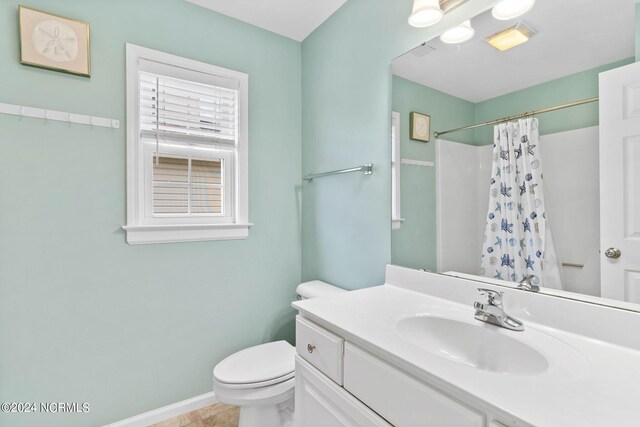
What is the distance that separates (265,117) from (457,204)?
1373 millimetres

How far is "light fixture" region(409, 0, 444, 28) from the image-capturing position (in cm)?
120

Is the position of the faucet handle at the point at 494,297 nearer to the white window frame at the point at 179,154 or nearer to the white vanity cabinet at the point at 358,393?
the white vanity cabinet at the point at 358,393

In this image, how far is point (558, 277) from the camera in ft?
3.14

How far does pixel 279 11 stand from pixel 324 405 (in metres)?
2.07

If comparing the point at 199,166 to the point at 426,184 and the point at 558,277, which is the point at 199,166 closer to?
the point at 426,184

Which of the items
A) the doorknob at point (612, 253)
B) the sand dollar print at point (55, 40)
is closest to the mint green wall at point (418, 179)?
the doorknob at point (612, 253)

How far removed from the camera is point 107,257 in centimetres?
155

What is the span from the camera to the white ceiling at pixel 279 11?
177 cm

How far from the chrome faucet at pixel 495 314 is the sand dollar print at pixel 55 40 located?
6.77 ft

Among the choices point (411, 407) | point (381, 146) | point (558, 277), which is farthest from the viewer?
point (381, 146)

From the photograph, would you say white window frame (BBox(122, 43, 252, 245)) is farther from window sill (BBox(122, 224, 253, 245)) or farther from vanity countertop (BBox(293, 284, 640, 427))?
vanity countertop (BBox(293, 284, 640, 427))

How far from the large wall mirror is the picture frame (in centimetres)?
1

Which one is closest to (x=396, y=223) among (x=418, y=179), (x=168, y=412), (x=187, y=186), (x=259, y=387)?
(x=418, y=179)

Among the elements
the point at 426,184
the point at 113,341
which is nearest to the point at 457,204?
the point at 426,184
